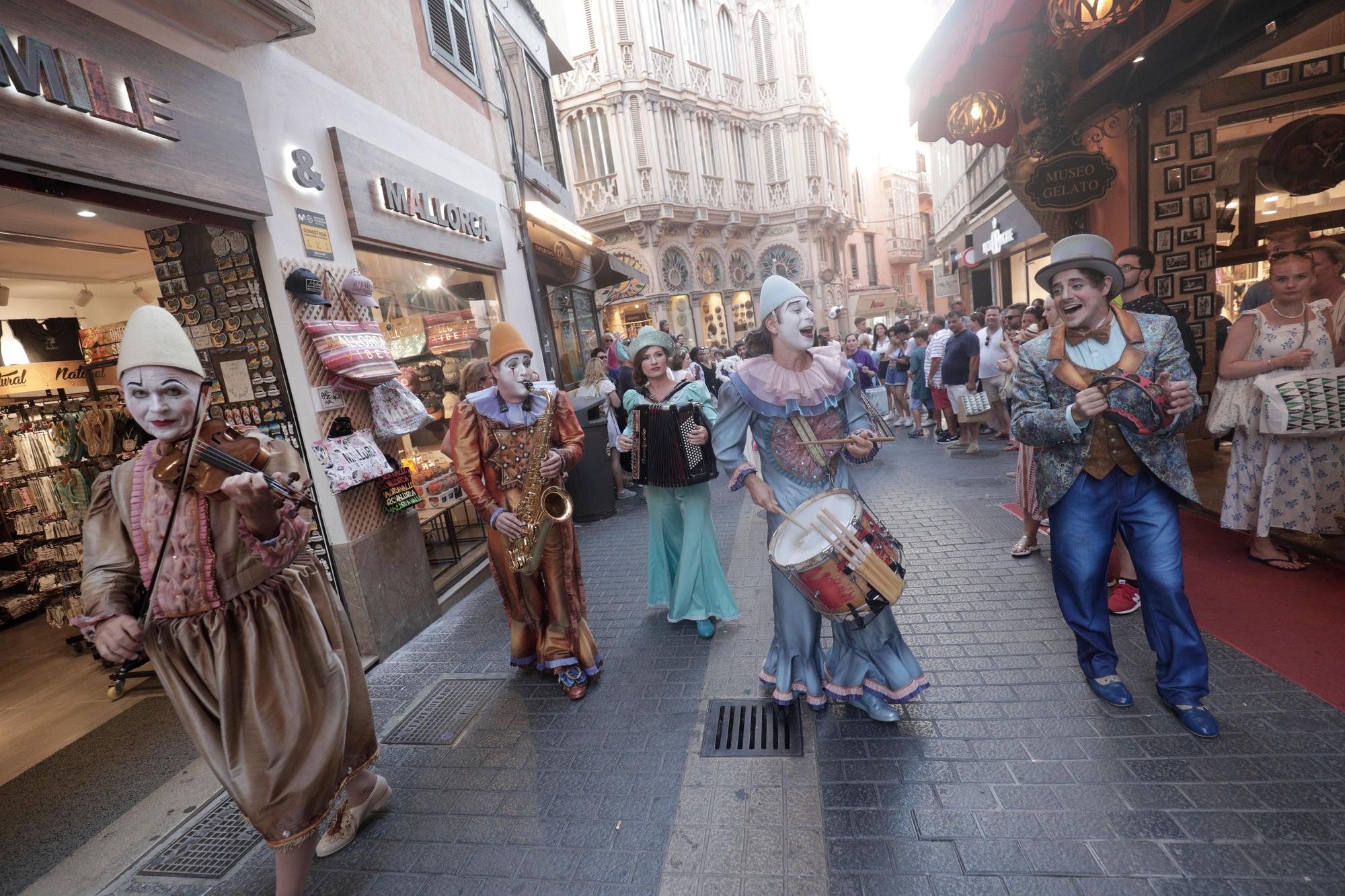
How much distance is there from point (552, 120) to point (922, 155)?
5191cm

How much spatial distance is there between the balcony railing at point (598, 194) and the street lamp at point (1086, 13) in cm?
2091

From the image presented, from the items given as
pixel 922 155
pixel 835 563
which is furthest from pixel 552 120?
pixel 922 155

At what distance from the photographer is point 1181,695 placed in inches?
107

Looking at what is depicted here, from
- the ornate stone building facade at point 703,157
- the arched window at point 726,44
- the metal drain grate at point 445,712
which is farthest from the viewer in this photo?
the arched window at point 726,44

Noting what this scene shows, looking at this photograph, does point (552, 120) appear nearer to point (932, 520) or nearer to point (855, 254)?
point (932, 520)

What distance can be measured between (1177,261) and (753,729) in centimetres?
624

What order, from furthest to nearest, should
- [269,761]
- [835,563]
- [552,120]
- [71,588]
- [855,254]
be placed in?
[855,254] → [552,120] → [71,588] → [835,563] → [269,761]

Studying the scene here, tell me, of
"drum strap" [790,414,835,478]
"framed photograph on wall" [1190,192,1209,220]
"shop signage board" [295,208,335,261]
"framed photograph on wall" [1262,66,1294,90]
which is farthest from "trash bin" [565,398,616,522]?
"framed photograph on wall" [1262,66,1294,90]

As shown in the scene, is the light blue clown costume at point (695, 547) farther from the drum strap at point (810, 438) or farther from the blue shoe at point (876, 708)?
the blue shoe at point (876, 708)

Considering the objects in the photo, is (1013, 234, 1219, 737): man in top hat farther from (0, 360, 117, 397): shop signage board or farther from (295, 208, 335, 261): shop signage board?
(0, 360, 117, 397): shop signage board

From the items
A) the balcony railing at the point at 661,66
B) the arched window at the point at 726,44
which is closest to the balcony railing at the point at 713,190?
the balcony railing at the point at 661,66

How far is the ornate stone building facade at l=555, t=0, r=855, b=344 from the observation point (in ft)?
76.7

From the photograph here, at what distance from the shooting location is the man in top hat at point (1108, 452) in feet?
8.68

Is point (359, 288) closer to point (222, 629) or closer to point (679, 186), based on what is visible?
point (222, 629)
